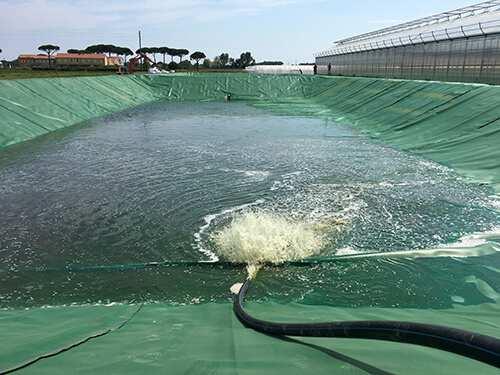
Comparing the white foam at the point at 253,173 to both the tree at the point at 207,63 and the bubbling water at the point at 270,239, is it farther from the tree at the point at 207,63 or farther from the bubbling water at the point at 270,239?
the tree at the point at 207,63

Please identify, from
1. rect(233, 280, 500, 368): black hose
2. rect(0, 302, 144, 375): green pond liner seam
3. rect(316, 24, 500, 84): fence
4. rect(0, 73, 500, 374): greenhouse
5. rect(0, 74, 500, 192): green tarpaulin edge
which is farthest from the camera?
rect(316, 24, 500, 84): fence

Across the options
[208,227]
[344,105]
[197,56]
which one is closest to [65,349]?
[208,227]

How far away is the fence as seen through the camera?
18.9 meters

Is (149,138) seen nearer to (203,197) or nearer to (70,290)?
(203,197)

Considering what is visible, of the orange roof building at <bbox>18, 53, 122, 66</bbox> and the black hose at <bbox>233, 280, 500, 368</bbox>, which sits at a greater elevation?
the orange roof building at <bbox>18, 53, 122, 66</bbox>

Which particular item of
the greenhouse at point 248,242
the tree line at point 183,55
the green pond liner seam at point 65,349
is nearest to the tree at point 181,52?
the tree line at point 183,55

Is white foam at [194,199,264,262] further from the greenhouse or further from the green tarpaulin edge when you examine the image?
the green tarpaulin edge

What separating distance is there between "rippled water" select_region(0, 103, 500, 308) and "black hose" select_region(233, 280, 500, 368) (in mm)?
1917

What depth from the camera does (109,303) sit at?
5.10m

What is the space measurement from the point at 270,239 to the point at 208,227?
147cm

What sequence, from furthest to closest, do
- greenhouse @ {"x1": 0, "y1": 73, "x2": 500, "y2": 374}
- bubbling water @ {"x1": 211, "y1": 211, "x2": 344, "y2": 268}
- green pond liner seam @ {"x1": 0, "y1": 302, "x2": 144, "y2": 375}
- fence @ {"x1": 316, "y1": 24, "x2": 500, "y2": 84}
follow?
fence @ {"x1": 316, "y1": 24, "x2": 500, "y2": 84}
bubbling water @ {"x1": 211, "y1": 211, "x2": 344, "y2": 268}
greenhouse @ {"x1": 0, "y1": 73, "x2": 500, "y2": 374}
green pond liner seam @ {"x1": 0, "y1": 302, "x2": 144, "y2": 375}

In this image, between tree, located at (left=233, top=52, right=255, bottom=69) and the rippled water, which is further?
tree, located at (left=233, top=52, right=255, bottom=69)

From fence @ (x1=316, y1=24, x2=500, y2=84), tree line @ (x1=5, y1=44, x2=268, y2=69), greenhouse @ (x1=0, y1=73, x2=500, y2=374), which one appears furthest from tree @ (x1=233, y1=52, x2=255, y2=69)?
greenhouse @ (x1=0, y1=73, x2=500, y2=374)

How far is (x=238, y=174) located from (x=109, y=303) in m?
6.36
